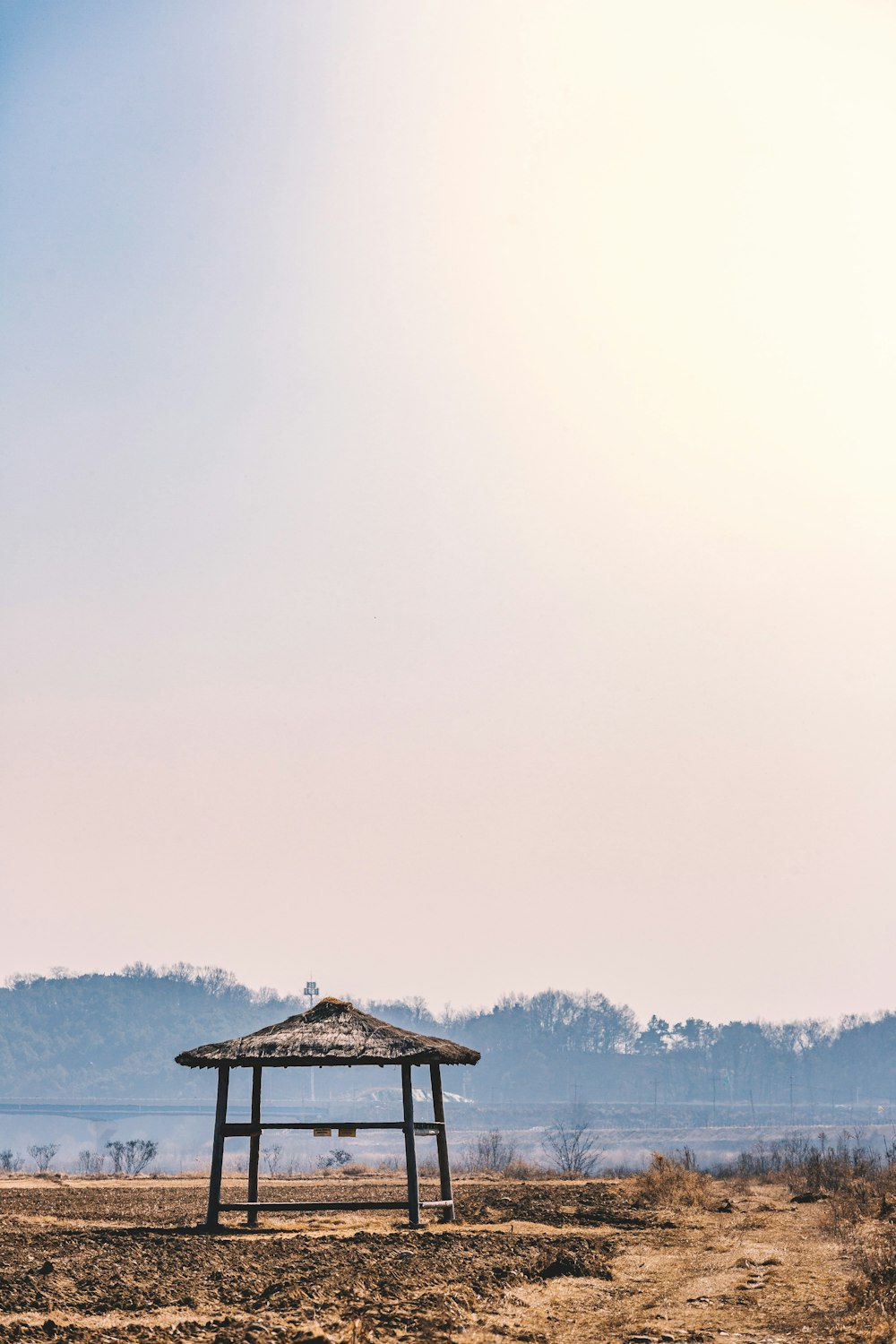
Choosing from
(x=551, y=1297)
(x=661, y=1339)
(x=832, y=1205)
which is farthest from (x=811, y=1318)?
(x=832, y=1205)

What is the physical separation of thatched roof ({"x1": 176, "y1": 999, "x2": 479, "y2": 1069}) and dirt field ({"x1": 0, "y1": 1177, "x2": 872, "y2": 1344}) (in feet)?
8.67

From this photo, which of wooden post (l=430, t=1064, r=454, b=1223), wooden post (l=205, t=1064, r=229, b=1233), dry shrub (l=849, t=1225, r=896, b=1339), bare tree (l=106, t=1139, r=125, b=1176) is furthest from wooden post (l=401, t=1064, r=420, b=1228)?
bare tree (l=106, t=1139, r=125, b=1176)

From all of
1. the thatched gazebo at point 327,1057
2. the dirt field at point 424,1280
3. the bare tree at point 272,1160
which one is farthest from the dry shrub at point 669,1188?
the bare tree at point 272,1160

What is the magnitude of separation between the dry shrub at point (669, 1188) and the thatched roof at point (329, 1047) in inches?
459

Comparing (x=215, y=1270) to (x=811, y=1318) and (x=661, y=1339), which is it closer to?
(x=661, y=1339)

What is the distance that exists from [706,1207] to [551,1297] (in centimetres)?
1646

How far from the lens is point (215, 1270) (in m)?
15.2

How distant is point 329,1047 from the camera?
20.7 metres

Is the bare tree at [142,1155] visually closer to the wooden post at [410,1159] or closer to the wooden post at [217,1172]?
the wooden post at [217,1172]

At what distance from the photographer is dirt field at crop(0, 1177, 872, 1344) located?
1271 centimetres

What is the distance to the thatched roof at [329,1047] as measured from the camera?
20.5 m

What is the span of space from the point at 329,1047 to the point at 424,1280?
5.92 metres

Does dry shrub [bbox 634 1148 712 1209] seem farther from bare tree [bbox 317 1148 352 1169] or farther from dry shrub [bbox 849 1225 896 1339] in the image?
bare tree [bbox 317 1148 352 1169]

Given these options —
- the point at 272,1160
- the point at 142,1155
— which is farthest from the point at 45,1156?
the point at 272,1160
